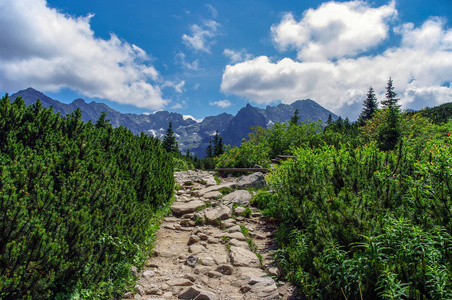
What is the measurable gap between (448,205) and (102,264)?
13.4 feet

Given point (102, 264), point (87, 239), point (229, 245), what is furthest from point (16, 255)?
point (229, 245)

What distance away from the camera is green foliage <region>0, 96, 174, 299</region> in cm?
241

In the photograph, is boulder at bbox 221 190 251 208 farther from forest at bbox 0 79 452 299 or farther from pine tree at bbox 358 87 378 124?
pine tree at bbox 358 87 378 124

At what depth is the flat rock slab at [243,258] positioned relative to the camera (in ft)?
14.2

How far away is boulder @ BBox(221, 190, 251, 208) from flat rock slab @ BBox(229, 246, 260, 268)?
2.84 m

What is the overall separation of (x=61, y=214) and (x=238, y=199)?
5.62m

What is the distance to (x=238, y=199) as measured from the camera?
7984mm

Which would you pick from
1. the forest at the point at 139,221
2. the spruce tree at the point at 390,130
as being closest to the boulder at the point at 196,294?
the forest at the point at 139,221

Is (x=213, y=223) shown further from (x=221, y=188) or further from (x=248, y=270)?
(x=221, y=188)

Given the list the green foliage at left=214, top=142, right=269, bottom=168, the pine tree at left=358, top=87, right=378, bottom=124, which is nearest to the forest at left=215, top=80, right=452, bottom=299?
the green foliage at left=214, top=142, right=269, bottom=168

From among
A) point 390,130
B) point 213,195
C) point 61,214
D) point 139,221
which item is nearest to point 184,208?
point 213,195

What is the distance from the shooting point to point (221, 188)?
31.1ft

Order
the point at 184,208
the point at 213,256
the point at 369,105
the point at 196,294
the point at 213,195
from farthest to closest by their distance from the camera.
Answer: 1. the point at 369,105
2. the point at 213,195
3. the point at 184,208
4. the point at 213,256
5. the point at 196,294

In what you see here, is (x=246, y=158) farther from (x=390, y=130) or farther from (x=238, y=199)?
(x=390, y=130)
